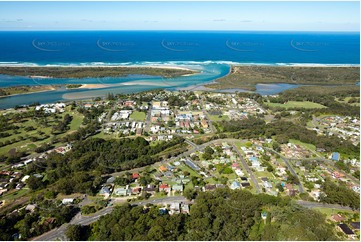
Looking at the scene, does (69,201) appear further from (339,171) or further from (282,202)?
(339,171)

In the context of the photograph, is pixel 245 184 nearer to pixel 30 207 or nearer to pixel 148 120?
pixel 30 207

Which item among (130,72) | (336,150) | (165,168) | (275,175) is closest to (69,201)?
(165,168)

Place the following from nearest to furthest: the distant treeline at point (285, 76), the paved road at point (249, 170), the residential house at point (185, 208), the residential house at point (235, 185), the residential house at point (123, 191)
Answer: the residential house at point (185, 208)
the residential house at point (123, 191)
the residential house at point (235, 185)
the paved road at point (249, 170)
the distant treeline at point (285, 76)

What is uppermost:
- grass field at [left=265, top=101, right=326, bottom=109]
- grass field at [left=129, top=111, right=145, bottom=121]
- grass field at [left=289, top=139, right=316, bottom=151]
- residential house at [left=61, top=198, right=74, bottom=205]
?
residential house at [left=61, top=198, right=74, bottom=205]

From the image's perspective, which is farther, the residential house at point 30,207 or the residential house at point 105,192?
the residential house at point 105,192

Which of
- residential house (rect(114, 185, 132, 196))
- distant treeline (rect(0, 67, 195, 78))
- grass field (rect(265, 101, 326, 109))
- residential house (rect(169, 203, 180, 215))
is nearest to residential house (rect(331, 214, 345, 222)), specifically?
residential house (rect(169, 203, 180, 215))

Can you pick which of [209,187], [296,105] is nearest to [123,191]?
[209,187]

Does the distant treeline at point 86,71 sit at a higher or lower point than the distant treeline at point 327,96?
higher

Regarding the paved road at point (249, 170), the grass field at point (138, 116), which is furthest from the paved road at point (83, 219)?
the grass field at point (138, 116)

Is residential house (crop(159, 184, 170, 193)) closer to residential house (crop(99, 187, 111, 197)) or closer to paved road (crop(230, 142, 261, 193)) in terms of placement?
residential house (crop(99, 187, 111, 197))

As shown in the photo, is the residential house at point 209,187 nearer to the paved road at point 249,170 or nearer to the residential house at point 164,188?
the residential house at point 164,188

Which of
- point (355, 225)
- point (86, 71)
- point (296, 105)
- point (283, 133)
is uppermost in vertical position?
point (86, 71)
